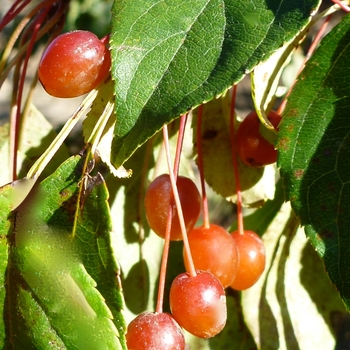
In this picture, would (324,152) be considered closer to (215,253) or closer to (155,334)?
(215,253)

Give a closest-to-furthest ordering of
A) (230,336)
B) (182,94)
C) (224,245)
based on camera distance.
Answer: (182,94)
(224,245)
(230,336)

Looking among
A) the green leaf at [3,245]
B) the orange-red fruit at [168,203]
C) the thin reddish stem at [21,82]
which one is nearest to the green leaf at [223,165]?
the orange-red fruit at [168,203]

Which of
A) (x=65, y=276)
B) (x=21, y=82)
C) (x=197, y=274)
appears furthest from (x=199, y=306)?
(x=21, y=82)

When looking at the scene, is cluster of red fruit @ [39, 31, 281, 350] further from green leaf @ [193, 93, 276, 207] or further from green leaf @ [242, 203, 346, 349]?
green leaf @ [242, 203, 346, 349]

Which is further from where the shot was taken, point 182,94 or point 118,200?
A: point 118,200

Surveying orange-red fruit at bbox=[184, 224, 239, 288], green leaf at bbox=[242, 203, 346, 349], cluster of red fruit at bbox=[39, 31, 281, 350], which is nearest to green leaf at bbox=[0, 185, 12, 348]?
cluster of red fruit at bbox=[39, 31, 281, 350]

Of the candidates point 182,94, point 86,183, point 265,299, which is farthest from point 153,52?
point 265,299

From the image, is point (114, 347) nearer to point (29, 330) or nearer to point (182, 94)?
point (29, 330)
